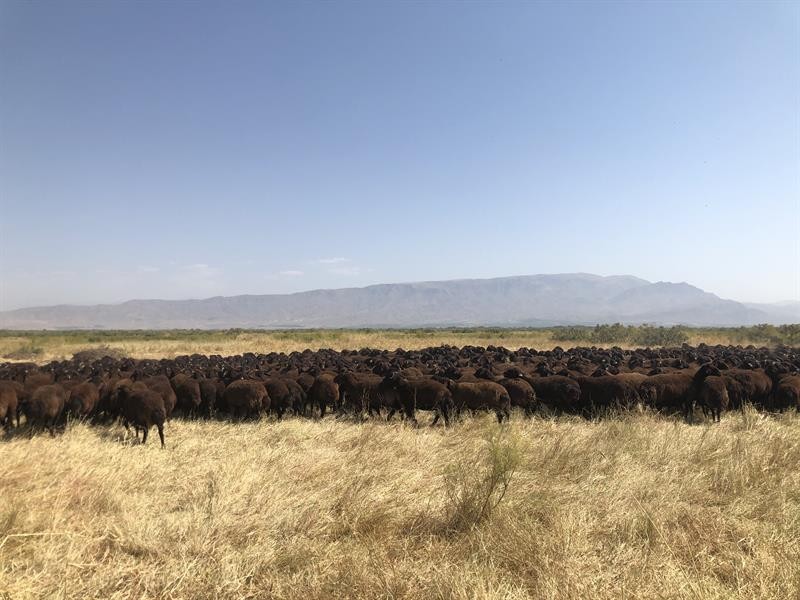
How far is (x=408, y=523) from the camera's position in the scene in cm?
597

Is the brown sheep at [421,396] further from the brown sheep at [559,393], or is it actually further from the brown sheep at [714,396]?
the brown sheep at [714,396]

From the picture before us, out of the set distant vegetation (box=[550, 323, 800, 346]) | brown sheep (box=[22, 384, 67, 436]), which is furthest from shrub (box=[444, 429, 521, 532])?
distant vegetation (box=[550, 323, 800, 346])

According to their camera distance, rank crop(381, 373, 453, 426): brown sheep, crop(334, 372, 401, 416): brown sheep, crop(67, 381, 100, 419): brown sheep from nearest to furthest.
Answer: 1. crop(67, 381, 100, 419): brown sheep
2. crop(381, 373, 453, 426): brown sheep
3. crop(334, 372, 401, 416): brown sheep

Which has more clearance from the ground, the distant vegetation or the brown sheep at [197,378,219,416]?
the brown sheep at [197,378,219,416]

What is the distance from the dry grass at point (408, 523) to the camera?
465cm

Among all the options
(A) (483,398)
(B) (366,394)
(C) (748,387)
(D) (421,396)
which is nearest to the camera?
(A) (483,398)

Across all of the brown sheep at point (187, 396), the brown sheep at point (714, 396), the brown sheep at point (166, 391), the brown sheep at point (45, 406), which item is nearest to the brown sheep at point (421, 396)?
the brown sheep at point (187, 396)

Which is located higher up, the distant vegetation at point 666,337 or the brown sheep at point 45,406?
the brown sheep at point 45,406

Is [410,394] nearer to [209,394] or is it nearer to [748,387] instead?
[209,394]

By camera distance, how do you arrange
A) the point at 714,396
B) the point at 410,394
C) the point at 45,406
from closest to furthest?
1. the point at 45,406
2. the point at 714,396
3. the point at 410,394

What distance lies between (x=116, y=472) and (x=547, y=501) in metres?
6.72

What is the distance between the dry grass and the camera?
4.65 m

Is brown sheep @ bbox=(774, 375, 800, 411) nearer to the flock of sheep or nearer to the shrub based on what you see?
the flock of sheep

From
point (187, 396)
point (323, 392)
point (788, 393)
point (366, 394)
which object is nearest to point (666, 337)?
point (788, 393)
